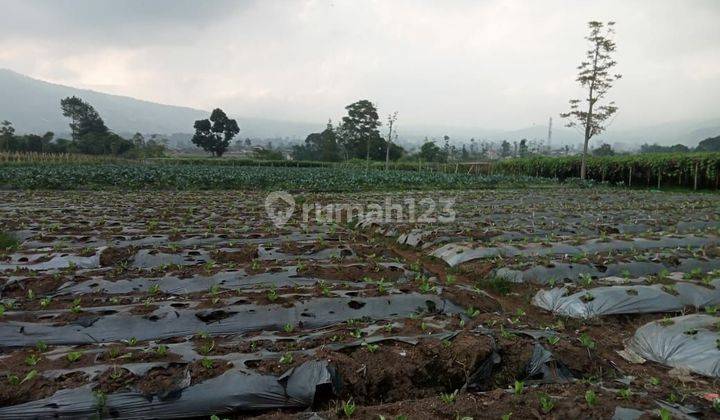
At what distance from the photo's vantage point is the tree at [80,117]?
66.0m

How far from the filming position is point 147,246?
7.77 meters

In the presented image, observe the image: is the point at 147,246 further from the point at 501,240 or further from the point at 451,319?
the point at 501,240

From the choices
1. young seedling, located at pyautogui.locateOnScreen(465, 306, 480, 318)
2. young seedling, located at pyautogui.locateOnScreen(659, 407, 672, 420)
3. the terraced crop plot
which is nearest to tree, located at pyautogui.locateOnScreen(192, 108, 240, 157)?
the terraced crop plot

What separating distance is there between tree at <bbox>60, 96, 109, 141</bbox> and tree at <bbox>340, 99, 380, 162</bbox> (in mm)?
34822

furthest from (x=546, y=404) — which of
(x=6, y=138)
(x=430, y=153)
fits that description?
(x=6, y=138)

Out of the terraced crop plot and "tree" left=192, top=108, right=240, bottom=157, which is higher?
"tree" left=192, top=108, right=240, bottom=157

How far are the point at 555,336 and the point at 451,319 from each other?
967 mm

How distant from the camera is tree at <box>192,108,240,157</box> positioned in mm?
60178

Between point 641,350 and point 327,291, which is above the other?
point 327,291

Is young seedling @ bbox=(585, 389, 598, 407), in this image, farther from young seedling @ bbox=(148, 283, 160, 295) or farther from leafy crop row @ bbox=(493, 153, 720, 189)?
leafy crop row @ bbox=(493, 153, 720, 189)

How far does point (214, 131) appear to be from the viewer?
61.2 m

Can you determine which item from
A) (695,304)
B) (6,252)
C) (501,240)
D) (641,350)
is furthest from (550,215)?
(6,252)

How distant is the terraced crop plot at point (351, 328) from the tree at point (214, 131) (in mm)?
54323

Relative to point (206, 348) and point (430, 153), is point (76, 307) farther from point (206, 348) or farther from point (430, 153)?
point (430, 153)
